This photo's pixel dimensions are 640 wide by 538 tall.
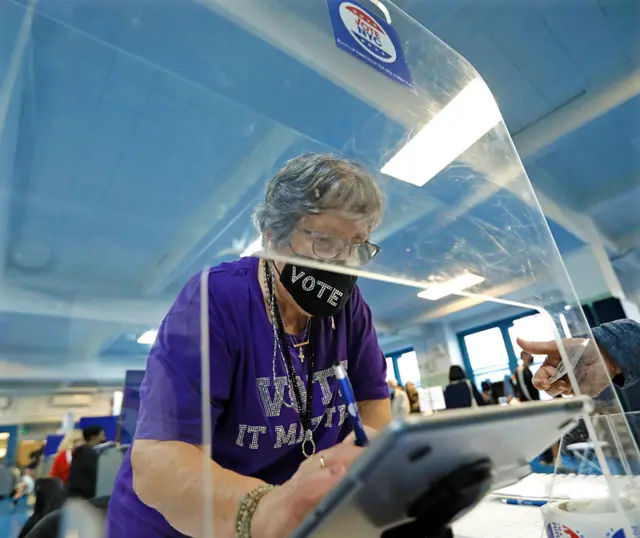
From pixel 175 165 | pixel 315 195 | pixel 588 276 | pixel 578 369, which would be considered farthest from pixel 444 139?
pixel 588 276

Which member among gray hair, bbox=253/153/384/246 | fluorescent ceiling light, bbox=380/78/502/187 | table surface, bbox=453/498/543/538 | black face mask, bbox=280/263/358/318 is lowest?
table surface, bbox=453/498/543/538

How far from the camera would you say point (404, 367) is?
727mm

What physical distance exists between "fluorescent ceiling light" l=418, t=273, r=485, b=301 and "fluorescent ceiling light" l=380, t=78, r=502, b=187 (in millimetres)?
260

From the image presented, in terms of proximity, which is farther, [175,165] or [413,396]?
[175,165]

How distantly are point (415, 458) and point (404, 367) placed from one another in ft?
1.58

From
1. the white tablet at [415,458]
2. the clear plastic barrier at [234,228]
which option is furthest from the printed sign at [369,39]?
the white tablet at [415,458]

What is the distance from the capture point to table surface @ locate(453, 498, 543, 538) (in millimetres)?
708

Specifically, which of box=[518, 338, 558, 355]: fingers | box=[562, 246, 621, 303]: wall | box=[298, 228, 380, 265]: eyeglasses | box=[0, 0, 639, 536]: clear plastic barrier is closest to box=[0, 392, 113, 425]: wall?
box=[0, 0, 639, 536]: clear plastic barrier

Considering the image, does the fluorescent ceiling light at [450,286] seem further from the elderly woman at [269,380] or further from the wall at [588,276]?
the wall at [588,276]

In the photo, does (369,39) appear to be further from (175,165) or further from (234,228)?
(175,165)

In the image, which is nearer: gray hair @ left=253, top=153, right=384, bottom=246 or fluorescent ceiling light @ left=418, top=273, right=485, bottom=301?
gray hair @ left=253, top=153, right=384, bottom=246

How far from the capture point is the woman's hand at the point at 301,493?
0.29m

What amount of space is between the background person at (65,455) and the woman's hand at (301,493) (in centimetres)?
19

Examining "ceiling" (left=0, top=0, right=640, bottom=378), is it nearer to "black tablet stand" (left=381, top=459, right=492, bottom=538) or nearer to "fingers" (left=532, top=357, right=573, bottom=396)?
"fingers" (left=532, top=357, right=573, bottom=396)
